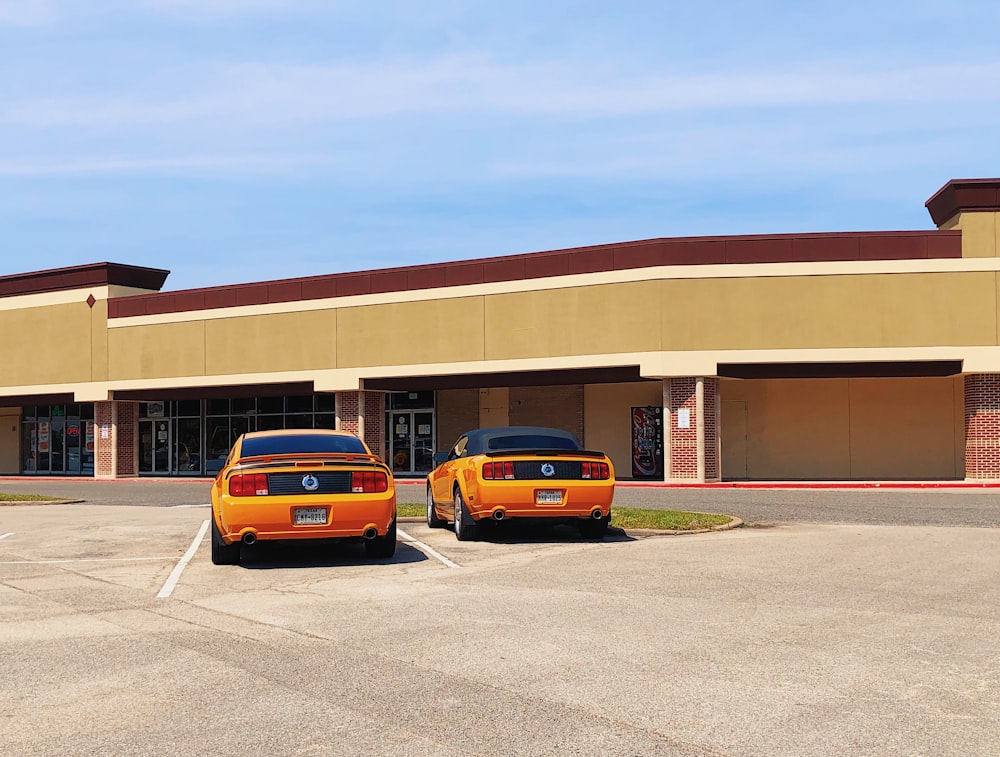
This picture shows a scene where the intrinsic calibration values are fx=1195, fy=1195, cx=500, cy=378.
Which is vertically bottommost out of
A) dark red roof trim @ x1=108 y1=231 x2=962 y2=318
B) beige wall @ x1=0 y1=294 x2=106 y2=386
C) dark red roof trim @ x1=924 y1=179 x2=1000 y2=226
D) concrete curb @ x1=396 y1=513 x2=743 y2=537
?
concrete curb @ x1=396 y1=513 x2=743 y2=537

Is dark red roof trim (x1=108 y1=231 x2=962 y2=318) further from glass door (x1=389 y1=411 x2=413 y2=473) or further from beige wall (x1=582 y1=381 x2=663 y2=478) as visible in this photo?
glass door (x1=389 y1=411 x2=413 y2=473)

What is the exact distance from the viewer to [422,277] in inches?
1512

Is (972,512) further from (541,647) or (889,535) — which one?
(541,647)

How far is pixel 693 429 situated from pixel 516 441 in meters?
17.9

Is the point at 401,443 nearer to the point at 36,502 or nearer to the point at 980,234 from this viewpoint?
the point at 36,502

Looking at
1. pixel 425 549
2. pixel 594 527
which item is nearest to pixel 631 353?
pixel 594 527

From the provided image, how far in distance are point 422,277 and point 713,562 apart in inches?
1023

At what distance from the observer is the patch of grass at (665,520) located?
58.3 ft

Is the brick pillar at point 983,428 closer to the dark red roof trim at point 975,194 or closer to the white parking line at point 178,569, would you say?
the dark red roof trim at point 975,194

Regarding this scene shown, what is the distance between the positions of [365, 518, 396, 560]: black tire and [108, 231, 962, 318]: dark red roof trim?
21377 millimetres

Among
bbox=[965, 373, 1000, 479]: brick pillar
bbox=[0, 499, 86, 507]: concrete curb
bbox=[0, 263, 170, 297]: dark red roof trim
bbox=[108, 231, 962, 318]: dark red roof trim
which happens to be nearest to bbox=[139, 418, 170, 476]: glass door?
bbox=[0, 263, 170, 297]: dark red roof trim

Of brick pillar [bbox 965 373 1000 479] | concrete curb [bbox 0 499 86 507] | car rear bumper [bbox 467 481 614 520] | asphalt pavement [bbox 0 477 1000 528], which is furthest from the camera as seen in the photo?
brick pillar [bbox 965 373 1000 479]

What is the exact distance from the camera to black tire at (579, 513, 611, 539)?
16.2m

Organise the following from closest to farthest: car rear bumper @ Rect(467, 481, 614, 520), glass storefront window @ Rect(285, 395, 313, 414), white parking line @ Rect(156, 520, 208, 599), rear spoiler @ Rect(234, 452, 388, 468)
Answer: white parking line @ Rect(156, 520, 208, 599) < rear spoiler @ Rect(234, 452, 388, 468) < car rear bumper @ Rect(467, 481, 614, 520) < glass storefront window @ Rect(285, 395, 313, 414)
